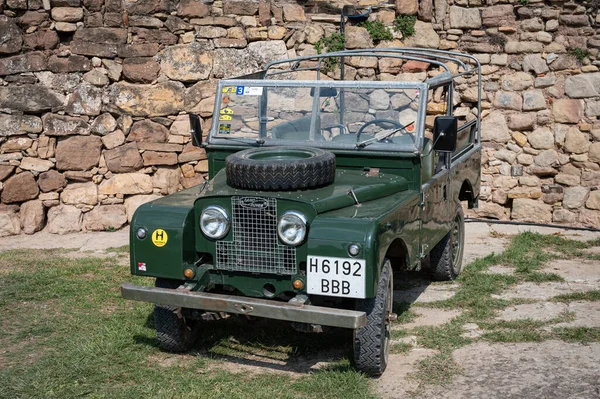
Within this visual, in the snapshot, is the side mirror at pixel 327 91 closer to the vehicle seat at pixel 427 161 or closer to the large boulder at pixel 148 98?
the vehicle seat at pixel 427 161

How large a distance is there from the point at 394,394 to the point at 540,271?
3.21 m

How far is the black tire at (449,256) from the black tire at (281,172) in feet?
6.82

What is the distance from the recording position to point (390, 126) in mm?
6020

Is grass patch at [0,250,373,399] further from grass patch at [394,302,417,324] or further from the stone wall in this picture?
the stone wall

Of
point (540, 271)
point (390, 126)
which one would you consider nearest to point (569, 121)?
point (540, 271)

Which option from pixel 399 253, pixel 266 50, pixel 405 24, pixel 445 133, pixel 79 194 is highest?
pixel 405 24

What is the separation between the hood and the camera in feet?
16.9

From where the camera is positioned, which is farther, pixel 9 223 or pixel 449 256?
pixel 9 223

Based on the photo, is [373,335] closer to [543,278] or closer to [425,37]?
[543,278]

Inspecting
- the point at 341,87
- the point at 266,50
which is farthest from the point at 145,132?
the point at 341,87

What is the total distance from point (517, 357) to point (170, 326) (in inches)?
93.6

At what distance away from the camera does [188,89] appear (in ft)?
31.1

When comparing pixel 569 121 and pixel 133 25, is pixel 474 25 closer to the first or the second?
pixel 569 121

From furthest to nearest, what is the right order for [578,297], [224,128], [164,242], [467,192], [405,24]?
[405,24]
[467,192]
[578,297]
[224,128]
[164,242]
